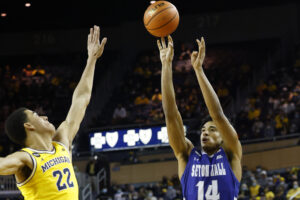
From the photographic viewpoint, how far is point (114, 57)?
2116cm

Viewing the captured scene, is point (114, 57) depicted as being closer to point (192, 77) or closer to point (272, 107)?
point (192, 77)

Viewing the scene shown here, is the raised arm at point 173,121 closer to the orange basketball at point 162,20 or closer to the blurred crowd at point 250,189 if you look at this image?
the orange basketball at point 162,20

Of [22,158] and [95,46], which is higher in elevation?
[95,46]

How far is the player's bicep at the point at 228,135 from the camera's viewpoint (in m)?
3.75

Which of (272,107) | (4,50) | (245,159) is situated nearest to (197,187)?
(245,159)

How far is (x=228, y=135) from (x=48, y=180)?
139 cm

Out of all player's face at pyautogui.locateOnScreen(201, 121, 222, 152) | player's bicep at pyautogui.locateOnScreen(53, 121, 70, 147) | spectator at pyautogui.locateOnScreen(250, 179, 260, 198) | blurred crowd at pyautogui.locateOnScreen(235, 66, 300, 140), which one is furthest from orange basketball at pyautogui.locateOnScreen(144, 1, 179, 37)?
blurred crowd at pyautogui.locateOnScreen(235, 66, 300, 140)

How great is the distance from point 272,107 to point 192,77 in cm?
355

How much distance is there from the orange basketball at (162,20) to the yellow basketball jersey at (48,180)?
1.90 m

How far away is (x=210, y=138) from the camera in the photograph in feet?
12.9

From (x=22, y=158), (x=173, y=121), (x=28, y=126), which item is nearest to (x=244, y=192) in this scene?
(x=173, y=121)

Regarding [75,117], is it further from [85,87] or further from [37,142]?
[37,142]

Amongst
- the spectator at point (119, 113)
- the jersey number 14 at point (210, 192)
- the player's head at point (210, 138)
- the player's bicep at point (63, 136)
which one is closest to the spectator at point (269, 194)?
the spectator at point (119, 113)

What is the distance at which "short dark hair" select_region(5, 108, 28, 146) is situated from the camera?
332cm
